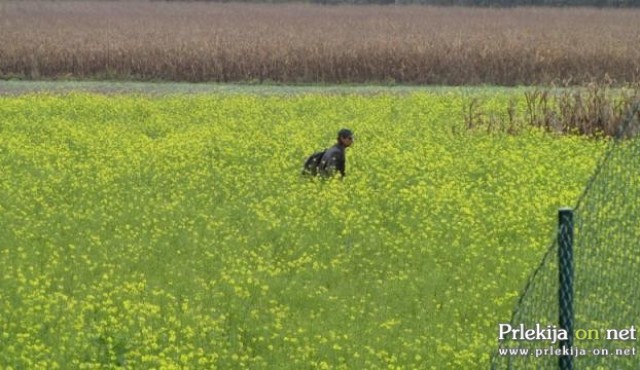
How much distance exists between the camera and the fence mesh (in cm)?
1038

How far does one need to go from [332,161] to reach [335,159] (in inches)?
2.3

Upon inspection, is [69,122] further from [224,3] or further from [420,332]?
[224,3]

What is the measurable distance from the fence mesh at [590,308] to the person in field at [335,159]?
476 centimetres

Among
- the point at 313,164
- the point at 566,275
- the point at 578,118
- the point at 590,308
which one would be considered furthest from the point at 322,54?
the point at 566,275

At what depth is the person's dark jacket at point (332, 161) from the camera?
19.0m

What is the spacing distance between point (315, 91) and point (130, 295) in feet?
79.3

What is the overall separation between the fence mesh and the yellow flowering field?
0.48m

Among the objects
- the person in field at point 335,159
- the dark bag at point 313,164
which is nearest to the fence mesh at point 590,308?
the person in field at point 335,159

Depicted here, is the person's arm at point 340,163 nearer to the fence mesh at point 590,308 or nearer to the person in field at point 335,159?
the person in field at point 335,159

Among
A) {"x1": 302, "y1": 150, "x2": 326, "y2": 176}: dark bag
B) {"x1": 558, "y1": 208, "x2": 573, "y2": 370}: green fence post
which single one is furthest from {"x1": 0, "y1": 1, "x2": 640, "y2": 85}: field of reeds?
{"x1": 558, "y1": 208, "x2": 573, "y2": 370}: green fence post

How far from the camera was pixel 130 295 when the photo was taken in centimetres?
1300

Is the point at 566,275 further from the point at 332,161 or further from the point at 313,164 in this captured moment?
the point at 313,164

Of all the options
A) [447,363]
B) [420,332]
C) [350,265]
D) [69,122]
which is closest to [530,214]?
[350,265]

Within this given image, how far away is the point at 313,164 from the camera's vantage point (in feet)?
63.6
